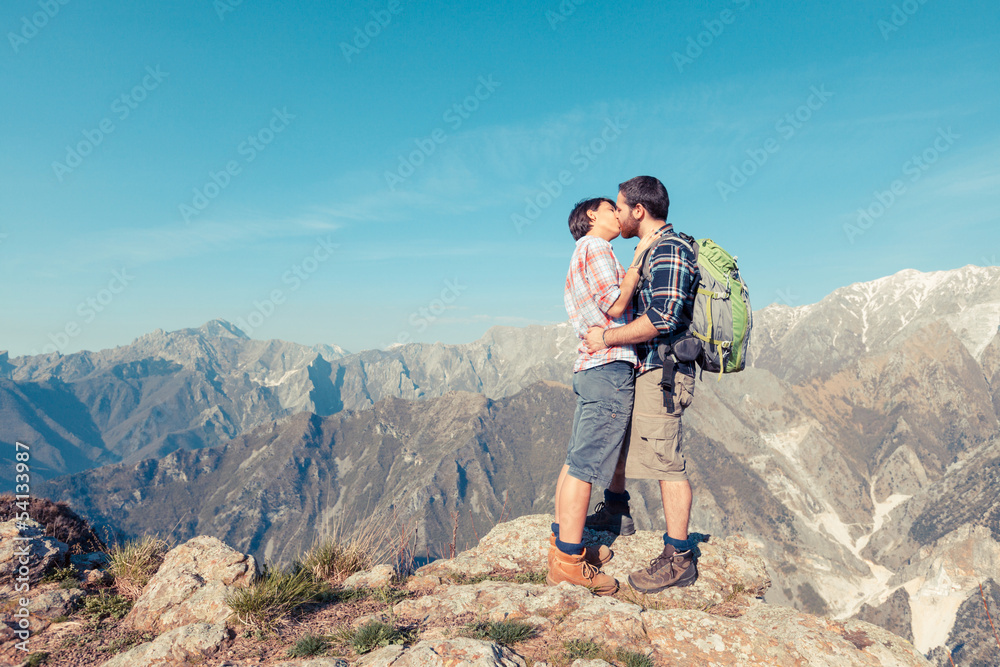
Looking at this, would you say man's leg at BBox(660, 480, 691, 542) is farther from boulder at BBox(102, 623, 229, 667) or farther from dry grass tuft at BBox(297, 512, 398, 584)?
boulder at BBox(102, 623, 229, 667)

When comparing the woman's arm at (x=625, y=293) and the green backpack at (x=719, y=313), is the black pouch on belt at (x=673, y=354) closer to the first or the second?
the green backpack at (x=719, y=313)

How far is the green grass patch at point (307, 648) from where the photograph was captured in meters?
4.32

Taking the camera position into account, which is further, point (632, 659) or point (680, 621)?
point (680, 621)

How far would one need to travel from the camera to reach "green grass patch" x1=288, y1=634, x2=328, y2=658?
170 inches

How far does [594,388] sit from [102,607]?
22.3ft

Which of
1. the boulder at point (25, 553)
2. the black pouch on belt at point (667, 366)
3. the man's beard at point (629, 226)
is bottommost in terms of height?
the boulder at point (25, 553)

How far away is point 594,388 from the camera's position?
5.90m

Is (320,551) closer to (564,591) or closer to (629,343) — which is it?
(564,591)

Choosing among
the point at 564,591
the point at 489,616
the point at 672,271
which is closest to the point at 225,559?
the point at 489,616

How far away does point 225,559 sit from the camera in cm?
646

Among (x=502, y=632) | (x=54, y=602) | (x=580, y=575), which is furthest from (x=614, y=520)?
(x=54, y=602)

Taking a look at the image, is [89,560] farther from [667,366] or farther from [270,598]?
[667,366]

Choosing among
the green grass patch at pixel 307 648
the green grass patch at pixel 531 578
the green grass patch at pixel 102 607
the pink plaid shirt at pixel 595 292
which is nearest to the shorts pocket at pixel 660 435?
the pink plaid shirt at pixel 595 292

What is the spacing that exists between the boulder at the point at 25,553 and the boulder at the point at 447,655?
18.7ft
